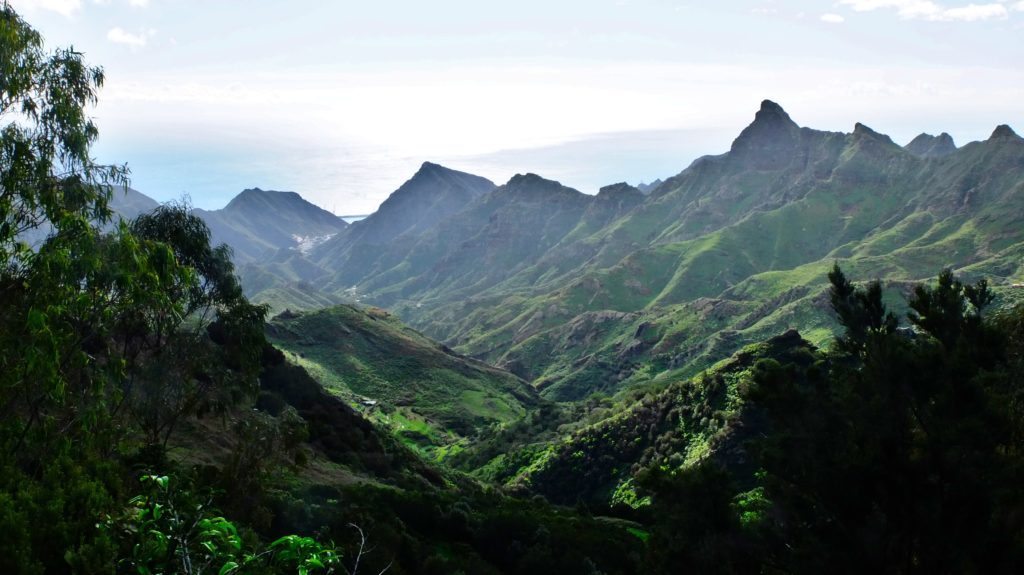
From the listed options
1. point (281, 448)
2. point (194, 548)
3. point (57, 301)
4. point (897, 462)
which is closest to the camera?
point (194, 548)

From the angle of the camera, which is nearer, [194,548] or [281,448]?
[194,548]

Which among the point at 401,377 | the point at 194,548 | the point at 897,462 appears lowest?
the point at 401,377

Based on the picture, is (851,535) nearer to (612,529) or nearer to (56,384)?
(56,384)

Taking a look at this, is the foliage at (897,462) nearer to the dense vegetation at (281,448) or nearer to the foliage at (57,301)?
the dense vegetation at (281,448)

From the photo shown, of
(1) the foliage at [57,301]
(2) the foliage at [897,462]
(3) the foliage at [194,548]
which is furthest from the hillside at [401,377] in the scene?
(3) the foliage at [194,548]

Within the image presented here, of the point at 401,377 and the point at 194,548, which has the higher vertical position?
the point at 194,548

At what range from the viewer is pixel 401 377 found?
488ft

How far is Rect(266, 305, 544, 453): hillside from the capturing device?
124375 mm

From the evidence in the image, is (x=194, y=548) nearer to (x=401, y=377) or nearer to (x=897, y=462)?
(x=897, y=462)

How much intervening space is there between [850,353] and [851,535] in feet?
32.6

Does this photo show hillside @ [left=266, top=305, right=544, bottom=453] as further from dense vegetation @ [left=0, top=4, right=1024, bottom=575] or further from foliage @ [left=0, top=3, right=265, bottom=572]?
foliage @ [left=0, top=3, right=265, bottom=572]

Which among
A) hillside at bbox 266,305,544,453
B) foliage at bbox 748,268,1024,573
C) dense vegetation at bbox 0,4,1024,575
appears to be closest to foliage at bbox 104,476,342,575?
Answer: dense vegetation at bbox 0,4,1024,575

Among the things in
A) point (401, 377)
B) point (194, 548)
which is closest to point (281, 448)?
point (194, 548)

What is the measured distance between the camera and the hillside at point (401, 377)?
408 feet
